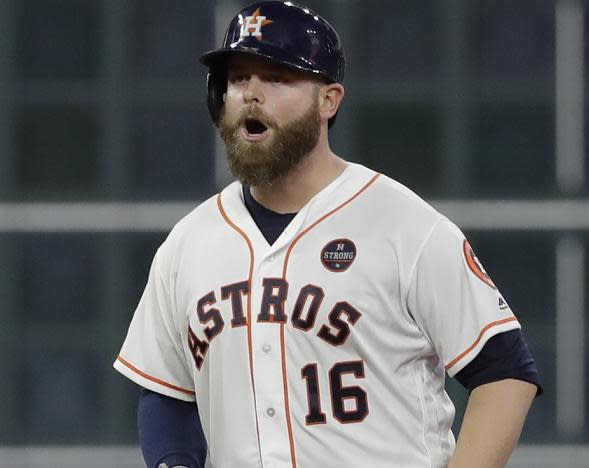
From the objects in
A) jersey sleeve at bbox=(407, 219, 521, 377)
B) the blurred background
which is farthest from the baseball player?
the blurred background

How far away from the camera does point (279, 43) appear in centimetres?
318

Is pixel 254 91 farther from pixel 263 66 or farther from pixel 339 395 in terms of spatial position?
pixel 339 395

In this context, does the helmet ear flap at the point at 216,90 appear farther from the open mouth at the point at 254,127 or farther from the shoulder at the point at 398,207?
the shoulder at the point at 398,207

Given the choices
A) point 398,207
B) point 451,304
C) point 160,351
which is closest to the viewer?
point 451,304

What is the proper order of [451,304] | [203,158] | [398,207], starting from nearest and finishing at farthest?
1. [451,304]
2. [398,207]
3. [203,158]

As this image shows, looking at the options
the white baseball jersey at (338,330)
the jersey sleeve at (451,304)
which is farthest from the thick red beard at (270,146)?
the jersey sleeve at (451,304)

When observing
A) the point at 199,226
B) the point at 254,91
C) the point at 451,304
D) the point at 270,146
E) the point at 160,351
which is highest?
the point at 254,91

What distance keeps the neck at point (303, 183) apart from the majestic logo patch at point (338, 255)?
144 millimetres

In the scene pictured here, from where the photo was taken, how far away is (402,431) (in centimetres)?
312

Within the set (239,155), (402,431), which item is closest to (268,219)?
(239,155)

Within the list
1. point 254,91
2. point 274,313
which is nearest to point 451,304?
point 274,313

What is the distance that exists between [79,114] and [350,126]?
5.45 feet

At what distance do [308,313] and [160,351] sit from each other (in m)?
0.39

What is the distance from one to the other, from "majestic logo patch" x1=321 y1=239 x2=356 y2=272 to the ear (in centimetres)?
27
